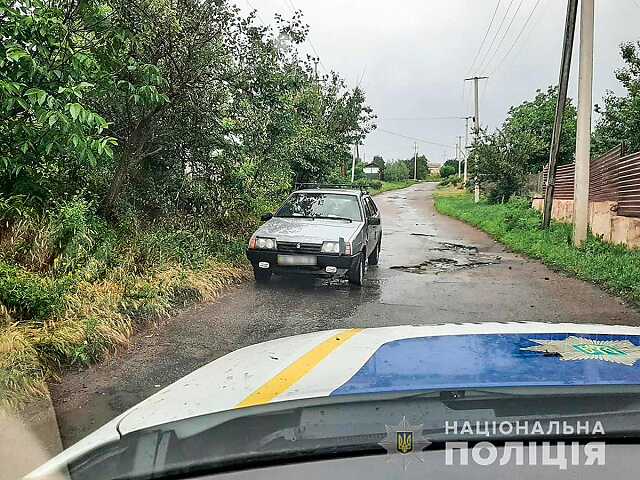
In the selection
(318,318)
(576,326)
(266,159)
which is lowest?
(318,318)

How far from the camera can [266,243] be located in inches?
368

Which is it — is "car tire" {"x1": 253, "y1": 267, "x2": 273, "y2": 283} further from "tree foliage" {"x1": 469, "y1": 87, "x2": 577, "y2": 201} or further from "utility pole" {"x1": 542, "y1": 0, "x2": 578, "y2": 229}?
"tree foliage" {"x1": 469, "y1": 87, "x2": 577, "y2": 201}

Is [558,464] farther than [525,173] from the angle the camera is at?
No

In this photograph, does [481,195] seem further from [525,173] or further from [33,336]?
[33,336]

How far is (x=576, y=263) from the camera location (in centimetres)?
1171

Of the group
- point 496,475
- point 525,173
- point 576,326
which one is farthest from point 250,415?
point 525,173

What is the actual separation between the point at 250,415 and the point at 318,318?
623 centimetres

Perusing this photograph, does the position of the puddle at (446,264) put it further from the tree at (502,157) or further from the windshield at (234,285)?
the tree at (502,157)

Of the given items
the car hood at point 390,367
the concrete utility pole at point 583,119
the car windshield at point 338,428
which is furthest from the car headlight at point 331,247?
the car windshield at point 338,428

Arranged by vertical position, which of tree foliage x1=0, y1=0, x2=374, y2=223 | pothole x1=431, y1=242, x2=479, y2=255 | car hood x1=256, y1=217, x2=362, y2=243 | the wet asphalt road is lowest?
the wet asphalt road

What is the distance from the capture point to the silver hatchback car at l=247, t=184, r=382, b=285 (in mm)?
9125

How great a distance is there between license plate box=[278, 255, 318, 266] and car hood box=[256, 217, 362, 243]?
9.2 inches

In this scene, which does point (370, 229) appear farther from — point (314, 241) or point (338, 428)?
point (338, 428)

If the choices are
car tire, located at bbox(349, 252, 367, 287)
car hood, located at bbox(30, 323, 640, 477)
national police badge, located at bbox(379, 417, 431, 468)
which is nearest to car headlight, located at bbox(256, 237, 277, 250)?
car tire, located at bbox(349, 252, 367, 287)
